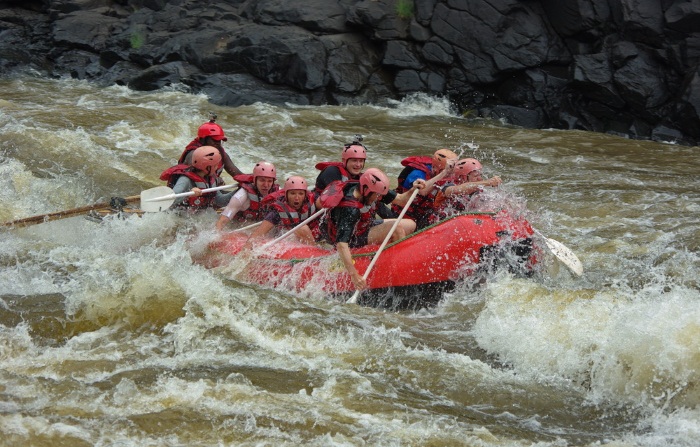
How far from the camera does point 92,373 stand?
5.19 meters

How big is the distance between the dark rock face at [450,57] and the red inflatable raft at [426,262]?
28.4 feet

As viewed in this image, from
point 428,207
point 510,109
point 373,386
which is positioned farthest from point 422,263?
point 510,109

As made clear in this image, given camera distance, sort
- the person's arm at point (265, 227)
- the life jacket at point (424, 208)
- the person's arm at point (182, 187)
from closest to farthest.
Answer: the person's arm at point (265, 227)
the life jacket at point (424, 208)
the person's arm at point (182, 187)

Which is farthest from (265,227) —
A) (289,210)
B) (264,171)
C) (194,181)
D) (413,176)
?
(413,176)

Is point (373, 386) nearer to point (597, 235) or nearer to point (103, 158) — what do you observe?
point (597, 235)

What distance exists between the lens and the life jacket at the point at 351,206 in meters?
6.94

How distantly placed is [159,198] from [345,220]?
2.24 metres

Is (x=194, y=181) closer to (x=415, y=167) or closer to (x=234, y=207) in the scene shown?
(x=234, y=207)

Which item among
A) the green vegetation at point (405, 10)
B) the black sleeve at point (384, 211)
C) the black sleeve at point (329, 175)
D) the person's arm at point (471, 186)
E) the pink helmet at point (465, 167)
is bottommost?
the black sleeve at point (384, 211)

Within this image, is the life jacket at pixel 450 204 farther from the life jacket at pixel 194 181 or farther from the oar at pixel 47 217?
the oar at pixel 47 217

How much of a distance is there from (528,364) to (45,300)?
12.3 ft

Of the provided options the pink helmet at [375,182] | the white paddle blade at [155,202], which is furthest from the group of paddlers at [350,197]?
the white paddle blade at [155,202]

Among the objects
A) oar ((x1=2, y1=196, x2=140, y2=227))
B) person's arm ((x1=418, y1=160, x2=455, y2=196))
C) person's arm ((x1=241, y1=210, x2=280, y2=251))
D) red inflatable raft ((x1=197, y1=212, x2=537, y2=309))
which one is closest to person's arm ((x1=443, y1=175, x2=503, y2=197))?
person's arm ((x1=418, y1=160, x2=455, y2=196))

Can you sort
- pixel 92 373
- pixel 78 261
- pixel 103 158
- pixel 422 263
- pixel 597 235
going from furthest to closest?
pixel 103 158
pixel 597 235
pixel 78 261
pixel 422 263
pixel 92 373
